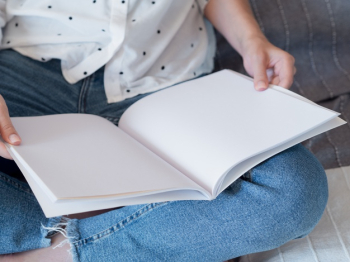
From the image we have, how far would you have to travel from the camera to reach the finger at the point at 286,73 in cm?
79

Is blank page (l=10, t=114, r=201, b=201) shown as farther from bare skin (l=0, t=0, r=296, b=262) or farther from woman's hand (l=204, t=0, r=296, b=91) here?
woman's hand (l=204, t=0, r=296, b=91)

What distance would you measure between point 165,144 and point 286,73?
0.90 feet

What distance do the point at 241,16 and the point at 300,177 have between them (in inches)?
16.6

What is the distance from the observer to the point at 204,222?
2.08 feet

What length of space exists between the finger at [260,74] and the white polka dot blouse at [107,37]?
173 mm

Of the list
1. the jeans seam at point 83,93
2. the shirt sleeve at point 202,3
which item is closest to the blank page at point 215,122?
the jeans seam at point 83,93

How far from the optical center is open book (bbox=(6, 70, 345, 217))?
21.5 inches

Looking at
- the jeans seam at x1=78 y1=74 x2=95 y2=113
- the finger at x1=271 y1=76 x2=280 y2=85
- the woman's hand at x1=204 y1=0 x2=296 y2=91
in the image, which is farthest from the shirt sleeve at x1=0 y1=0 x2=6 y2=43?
the finger at x1=271 y1=76 x2=280 y2=85

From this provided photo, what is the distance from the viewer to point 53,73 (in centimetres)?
88

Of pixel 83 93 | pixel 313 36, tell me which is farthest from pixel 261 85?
pixel 313 36

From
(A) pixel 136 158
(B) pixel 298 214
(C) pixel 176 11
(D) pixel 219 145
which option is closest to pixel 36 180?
(A) pixel 136 158

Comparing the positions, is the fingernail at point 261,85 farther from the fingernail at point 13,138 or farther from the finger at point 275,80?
the fingernail at point 13,138

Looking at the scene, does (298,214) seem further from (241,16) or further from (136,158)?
(241,16)

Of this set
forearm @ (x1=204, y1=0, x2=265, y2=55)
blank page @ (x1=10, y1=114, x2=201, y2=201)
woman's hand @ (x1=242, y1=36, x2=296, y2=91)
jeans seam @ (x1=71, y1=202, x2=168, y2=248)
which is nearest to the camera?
blank page @ (x1=10, y1=114, x2=201, y2=201)
